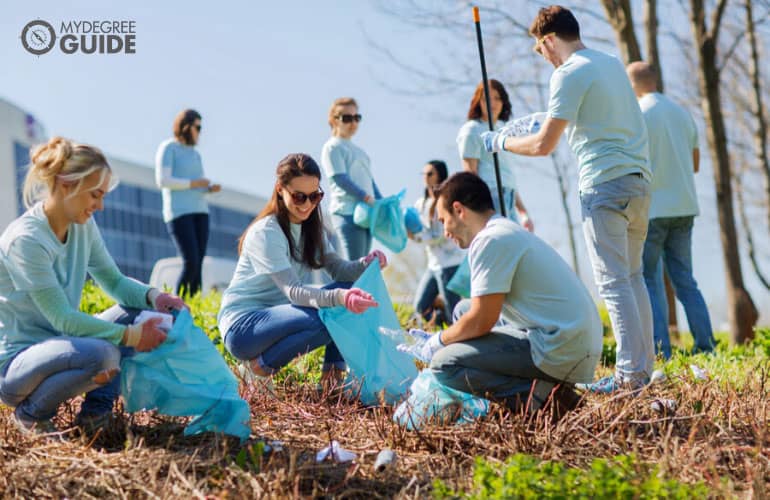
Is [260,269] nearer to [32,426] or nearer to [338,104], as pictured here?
[32,426]

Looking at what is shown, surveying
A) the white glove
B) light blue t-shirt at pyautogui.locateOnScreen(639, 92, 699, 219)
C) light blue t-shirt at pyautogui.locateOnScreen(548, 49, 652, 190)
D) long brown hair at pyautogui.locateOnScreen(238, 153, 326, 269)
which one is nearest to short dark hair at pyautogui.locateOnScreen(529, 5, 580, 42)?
Result: light blue t-shirt at pyautogui.locateOnScreen(548, 49, 652, 190)

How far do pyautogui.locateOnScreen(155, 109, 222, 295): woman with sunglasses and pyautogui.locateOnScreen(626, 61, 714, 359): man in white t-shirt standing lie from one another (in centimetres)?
344

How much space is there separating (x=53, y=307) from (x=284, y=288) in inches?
47.7

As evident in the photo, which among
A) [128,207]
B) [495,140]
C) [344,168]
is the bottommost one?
[128,207]

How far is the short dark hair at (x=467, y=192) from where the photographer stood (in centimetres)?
369

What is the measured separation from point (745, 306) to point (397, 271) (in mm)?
13220

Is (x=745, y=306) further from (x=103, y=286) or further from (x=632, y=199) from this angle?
(x=103, y=286)

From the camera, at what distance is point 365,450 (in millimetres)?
3383

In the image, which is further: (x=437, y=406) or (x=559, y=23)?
(x=559, y=23)

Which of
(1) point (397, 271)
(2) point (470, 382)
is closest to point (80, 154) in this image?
(2) point (470, 382)

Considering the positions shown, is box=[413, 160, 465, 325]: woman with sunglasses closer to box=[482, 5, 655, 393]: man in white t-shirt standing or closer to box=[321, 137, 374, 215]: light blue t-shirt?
box=[321, 137, 374, 215]: light blue t-shirt

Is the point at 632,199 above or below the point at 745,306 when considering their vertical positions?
above

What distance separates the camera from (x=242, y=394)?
4.18m

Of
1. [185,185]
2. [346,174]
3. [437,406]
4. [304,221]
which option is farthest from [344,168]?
[437,406]
